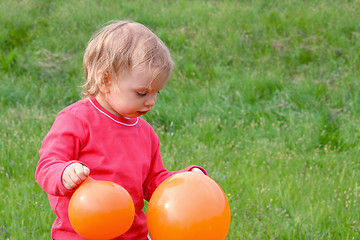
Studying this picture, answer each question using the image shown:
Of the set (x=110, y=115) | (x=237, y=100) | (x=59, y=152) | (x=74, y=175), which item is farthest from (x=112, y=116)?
(x=237, y=100)

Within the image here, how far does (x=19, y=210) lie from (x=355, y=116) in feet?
12.9

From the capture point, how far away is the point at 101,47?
2.16m

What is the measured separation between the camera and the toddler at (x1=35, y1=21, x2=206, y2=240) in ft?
6.81

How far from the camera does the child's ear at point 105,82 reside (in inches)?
83.8

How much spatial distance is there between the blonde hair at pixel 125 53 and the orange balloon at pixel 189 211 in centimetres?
53

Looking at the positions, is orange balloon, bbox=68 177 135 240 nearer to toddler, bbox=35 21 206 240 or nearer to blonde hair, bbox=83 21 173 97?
toddler, bbox=35 21 206 240

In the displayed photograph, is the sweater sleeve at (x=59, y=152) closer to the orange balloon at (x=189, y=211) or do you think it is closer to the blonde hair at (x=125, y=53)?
the blonde hair at (x=125, y=53)

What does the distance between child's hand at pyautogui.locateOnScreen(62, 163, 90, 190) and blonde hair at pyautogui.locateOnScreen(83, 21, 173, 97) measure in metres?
0.50

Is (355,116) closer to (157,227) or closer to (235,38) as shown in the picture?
(235,38)

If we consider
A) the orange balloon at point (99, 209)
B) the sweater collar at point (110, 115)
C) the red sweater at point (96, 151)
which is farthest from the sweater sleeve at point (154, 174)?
the orange balloon at point (99, 209)

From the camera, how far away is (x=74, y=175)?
71.6 inches

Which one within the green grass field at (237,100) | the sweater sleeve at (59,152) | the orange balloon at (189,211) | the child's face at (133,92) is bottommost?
the green grass field at (237,100)

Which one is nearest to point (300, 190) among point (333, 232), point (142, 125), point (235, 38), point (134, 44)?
point (333, 232)

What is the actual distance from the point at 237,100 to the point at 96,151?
3.74m
